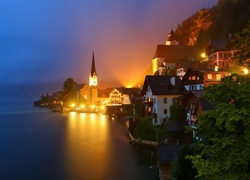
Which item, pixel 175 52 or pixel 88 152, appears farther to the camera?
pixel 175 52

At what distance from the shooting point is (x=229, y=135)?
778cm

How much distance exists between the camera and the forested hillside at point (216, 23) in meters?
58.4

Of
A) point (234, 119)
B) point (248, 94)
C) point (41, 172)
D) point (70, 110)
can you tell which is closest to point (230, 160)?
point (234, 119)

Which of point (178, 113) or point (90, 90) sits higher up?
point (90, 90)

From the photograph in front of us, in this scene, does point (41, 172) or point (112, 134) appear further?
point (112, 134)

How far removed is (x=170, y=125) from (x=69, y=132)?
25.7m

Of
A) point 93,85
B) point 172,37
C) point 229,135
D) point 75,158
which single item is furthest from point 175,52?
point 229,135

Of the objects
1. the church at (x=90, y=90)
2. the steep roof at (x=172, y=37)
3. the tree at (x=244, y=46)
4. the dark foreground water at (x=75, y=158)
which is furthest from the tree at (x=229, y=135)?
the church at (x=90, y=90)

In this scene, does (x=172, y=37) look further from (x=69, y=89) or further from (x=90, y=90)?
(x=69, y=89)

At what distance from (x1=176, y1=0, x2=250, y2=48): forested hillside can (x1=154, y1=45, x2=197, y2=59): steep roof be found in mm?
4079

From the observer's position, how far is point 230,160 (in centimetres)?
745

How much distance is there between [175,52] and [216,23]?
1373 cm

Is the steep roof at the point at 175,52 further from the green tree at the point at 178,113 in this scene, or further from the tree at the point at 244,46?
the tree at the point at 244,46

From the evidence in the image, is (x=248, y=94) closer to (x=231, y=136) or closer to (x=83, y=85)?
(x=231, y=136)
